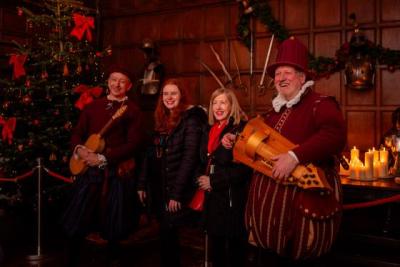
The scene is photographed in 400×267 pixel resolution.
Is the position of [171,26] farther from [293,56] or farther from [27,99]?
[293,56]

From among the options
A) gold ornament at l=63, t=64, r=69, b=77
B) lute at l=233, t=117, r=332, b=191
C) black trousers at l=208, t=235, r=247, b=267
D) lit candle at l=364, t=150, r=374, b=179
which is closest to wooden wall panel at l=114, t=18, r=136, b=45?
gold ornament at l=63, t=64, r=69, b=77

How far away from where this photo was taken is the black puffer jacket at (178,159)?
114 inches

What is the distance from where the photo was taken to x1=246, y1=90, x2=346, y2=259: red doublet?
193 centimetres

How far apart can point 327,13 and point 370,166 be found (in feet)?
8.16

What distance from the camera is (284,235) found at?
6.57 ft

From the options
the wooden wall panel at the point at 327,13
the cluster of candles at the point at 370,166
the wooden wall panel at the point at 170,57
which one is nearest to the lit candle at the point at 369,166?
the cluster of candles at the point at 370,166

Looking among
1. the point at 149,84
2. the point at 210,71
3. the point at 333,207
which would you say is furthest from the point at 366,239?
the point at 149,84

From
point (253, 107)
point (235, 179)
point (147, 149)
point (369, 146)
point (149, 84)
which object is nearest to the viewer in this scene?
point (235, 179)

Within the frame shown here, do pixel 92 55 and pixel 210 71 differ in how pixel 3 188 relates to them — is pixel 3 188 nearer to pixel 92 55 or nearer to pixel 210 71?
pixel 92 55

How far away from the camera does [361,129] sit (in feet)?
16.8

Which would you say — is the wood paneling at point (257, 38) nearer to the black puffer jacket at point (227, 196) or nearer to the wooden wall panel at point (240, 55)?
the wooden wall panel at point (240, 55)

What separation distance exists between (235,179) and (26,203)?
3.18m

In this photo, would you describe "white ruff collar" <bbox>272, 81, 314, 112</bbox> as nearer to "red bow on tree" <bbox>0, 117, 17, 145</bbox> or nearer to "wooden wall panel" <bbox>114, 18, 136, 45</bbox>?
"red bow on tree" <bbox>0, 117, 17, 145</bbox>

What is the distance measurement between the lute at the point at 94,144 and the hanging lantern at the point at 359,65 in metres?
2.91
